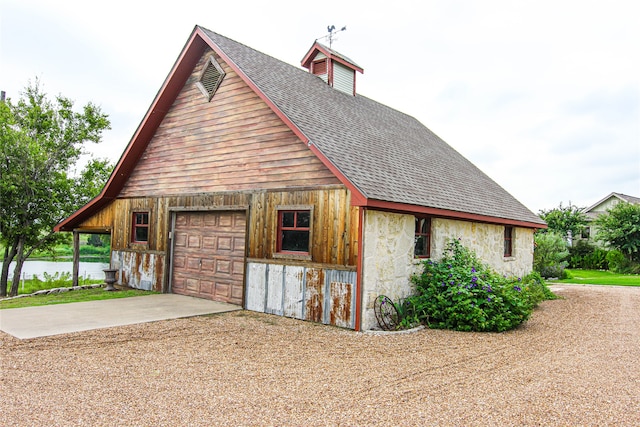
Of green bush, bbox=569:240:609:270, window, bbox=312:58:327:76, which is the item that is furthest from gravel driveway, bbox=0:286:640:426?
green bush, bbox=569:240:609:270

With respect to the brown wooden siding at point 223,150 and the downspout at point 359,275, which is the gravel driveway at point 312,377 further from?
the brown wooden siding at point 223,150

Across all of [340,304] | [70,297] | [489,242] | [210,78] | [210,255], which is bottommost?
[70,297]

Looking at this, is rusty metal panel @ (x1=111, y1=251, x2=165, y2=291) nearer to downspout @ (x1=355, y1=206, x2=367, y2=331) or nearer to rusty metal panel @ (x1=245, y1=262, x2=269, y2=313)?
rusty metal panel @ (x1=245, y1=262, x2=269, y2=313)

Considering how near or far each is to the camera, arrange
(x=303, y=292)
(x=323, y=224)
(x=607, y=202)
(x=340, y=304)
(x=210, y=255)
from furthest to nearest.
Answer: (x=607, y=202) < (x=210, y=255) < (x=303, y=292) < (x=323, y=224) < (x=340, y=304)

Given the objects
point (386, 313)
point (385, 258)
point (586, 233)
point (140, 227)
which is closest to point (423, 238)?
point (385, 258)

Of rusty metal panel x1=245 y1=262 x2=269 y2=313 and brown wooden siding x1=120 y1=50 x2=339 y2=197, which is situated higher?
brown wooden siding x1=120 y1=50 x2=339 y2=197

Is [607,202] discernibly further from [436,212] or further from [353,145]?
[353,145]

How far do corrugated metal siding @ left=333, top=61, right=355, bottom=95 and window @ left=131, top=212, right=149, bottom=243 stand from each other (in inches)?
283

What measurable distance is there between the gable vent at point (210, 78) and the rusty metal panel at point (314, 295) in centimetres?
542

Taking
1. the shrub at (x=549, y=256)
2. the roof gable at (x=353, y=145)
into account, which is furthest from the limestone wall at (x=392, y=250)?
the shrub at (x=549, y=256)

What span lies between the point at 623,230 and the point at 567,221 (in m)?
5.78

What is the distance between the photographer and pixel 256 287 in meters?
10.4

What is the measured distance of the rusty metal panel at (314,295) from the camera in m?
9.18

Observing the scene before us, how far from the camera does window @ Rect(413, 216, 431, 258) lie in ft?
33.7
